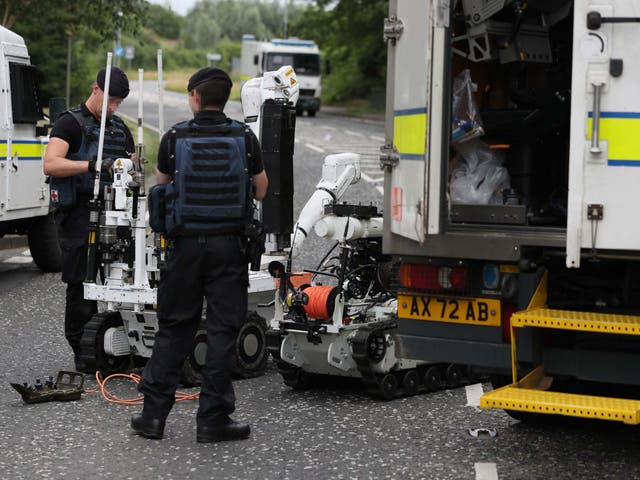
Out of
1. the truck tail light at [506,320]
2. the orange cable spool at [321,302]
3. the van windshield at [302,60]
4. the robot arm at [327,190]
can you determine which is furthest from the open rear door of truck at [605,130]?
the van windshield at [302,60]

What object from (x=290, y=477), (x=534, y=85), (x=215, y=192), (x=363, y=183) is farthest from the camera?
(x=363, y=183)

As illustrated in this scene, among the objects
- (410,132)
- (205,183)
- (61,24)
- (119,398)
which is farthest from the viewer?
(61,24)

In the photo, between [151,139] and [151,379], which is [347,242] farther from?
[151,139]

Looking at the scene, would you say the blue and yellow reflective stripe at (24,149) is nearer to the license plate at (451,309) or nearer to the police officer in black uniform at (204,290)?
the police officer in black uniform at (204,290)

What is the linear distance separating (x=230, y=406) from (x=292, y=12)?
388 feet

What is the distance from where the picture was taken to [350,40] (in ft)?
162

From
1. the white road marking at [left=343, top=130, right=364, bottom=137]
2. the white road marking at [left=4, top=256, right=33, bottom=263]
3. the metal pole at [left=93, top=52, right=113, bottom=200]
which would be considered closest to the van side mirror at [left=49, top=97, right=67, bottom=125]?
the metal pole at [left=93, top=52, right=113, bottom=200]

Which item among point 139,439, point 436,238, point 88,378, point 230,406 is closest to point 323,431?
point 230,406

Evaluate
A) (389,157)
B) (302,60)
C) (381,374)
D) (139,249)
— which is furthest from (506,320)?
(302,60)

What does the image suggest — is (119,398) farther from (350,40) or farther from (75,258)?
(350,40)

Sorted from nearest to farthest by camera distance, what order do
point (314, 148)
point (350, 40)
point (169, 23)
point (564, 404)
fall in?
point (564, 404)
point (314, 148)
point (350, 40)
point (169, 23)

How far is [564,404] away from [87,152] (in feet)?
13.9

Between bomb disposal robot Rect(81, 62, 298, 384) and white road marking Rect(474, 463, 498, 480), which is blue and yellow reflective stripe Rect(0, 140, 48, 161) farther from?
white road marking Rect(474, 463, 498, 480)

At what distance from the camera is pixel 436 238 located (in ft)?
20.8
